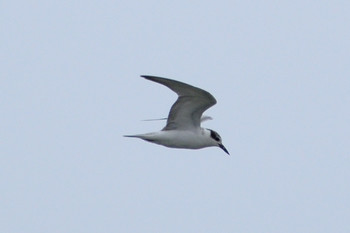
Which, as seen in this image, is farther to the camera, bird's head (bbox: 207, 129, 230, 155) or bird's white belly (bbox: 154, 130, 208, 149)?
bird's head (bbox: 207, 129, 230, 155)

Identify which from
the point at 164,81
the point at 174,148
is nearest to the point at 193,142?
the point at 174,148

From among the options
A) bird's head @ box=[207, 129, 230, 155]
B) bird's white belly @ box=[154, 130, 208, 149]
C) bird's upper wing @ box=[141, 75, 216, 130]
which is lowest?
bird's white belly @ box=[154, 130, 208, 149]

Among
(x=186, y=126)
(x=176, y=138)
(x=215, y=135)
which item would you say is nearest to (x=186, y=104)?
(x=186, y=126)

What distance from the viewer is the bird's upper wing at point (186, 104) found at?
19.3m

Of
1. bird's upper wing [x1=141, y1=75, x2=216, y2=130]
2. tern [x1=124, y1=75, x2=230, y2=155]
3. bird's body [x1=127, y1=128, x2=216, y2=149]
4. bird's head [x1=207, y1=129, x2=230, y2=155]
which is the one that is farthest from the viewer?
bird's head [x1=207, y1=129, x2=230, y2=155]

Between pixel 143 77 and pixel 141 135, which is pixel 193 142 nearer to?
pixel 141 135

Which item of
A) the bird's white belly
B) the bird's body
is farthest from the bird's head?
the bird's white belly

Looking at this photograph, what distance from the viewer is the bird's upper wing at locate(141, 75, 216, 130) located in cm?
1927

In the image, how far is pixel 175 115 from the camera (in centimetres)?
2053

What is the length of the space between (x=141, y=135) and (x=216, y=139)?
1848 millimetres

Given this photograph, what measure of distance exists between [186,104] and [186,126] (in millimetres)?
758

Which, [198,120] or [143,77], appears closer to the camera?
[143,77]

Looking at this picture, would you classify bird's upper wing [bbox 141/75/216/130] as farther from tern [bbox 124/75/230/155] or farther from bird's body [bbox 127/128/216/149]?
bird's body [bbox 127/128/216/149]

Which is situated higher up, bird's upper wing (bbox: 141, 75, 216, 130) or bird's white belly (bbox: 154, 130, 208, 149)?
bird's upper wing (bbox: 141, 75, 216, 130)
